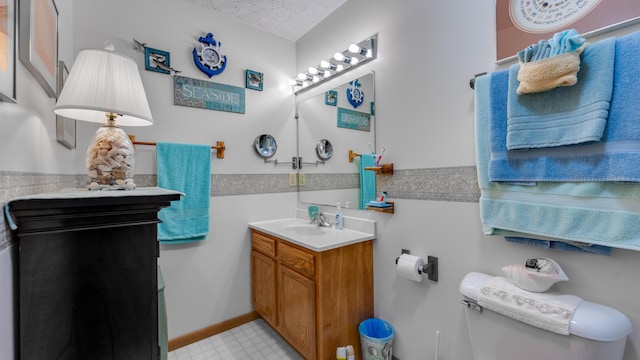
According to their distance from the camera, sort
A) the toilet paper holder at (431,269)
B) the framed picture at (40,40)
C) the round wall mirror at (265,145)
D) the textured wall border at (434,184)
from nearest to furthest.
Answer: the framed picture at (40,40)
the textured wall border at (434,184)
the toilet paper holder at (431,269)
the round wall mirror at (265,145)

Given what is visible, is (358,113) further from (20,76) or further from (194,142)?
(20,76)

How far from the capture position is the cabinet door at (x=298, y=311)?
1.53 metres

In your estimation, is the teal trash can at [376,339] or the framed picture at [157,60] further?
the framed picture at [157,60]

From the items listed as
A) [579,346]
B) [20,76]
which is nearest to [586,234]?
[579,346]

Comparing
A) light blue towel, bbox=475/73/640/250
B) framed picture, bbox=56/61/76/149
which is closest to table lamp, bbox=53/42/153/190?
framed picture, bbox=56/61/76/149

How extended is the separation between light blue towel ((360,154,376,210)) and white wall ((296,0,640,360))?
144 millimetres

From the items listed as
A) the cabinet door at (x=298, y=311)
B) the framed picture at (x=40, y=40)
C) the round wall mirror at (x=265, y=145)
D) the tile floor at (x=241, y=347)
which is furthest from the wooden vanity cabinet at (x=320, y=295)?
the framed picture at (x=40, y=40)

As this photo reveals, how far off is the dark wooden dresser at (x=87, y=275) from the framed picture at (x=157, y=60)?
1.43 metres

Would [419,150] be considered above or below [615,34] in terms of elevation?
below

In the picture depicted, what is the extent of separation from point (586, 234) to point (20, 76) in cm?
186

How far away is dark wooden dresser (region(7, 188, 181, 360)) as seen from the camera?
24.6 inches

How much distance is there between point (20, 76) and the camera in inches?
27.8

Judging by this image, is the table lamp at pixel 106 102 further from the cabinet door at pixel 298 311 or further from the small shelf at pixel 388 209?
the small shelf at pixel 388 209

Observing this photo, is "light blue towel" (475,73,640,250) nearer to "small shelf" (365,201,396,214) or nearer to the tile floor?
"small shelf" (365,201,396,214)
